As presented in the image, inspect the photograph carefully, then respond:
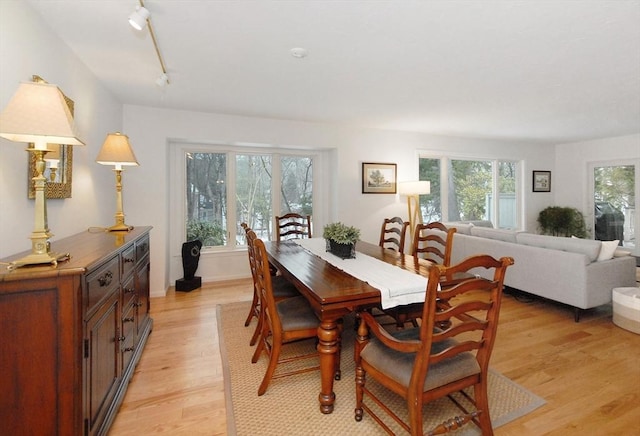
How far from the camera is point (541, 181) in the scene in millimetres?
6734

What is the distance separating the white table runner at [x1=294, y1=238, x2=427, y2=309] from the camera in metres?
1.76

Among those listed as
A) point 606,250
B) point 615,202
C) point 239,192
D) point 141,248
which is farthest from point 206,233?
point 615,202

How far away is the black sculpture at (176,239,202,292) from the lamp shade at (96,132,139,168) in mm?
1873

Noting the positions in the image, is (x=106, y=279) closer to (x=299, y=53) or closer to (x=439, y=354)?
(x=439, y=354)

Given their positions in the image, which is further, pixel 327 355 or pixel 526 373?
pixel 526 373

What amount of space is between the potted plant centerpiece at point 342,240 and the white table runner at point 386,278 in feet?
0.18

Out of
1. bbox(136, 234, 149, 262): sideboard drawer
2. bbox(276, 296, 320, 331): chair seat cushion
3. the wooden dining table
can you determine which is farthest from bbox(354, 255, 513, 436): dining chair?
bbox(136, 234, 149, 262): sideboard drawer

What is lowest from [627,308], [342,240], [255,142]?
[627,308]

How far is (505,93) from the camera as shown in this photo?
11.3 feet

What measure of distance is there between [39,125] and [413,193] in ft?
14.4

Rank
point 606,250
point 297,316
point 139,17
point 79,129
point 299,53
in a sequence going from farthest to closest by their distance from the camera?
point 606,250 → point 299,53 → point 79,129 → point 297,316 → point 139,17

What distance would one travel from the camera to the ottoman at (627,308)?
9.28 feet

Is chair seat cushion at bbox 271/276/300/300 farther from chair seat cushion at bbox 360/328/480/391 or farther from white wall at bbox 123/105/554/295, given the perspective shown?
white wall at bbox 123/105/554/295

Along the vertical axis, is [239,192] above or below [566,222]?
above
